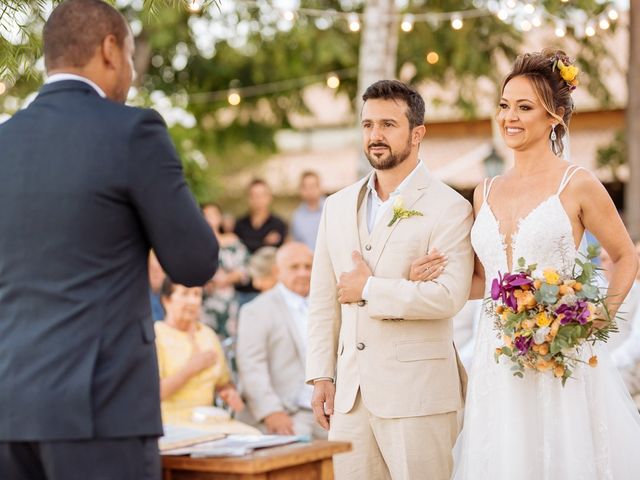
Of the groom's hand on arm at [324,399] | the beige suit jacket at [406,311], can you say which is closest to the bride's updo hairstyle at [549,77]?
the beige suit jacket at [406,311]

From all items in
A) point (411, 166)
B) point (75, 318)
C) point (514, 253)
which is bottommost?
point (75, 318)

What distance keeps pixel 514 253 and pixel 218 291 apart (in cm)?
521

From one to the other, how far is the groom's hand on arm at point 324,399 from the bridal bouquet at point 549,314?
863mm

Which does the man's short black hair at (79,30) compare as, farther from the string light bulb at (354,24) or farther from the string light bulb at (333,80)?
the string light bulb at (333,80)

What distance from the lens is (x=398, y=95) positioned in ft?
15.6

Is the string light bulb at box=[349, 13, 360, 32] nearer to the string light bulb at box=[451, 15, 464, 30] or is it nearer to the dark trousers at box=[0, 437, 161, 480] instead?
the string light bulb at box=[451, 15, 464, 30]

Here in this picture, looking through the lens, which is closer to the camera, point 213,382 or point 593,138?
point 213,382

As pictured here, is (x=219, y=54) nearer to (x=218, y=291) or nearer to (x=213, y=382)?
(x=218, y=291)

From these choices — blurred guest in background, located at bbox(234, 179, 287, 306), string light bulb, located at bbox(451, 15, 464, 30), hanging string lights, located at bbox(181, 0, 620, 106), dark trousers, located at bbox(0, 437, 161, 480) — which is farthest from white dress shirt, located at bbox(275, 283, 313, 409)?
string light bulb, located at bbox(451, 15, 464, 30)

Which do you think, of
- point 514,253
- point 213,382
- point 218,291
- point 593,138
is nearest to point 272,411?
point 213,382

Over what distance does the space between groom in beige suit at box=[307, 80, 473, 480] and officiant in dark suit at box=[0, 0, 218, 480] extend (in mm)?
1587

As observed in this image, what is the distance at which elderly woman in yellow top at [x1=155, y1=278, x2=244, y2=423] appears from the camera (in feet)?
22.5

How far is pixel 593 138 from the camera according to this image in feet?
75.7

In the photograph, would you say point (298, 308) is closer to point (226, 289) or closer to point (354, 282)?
point (226, 289)
